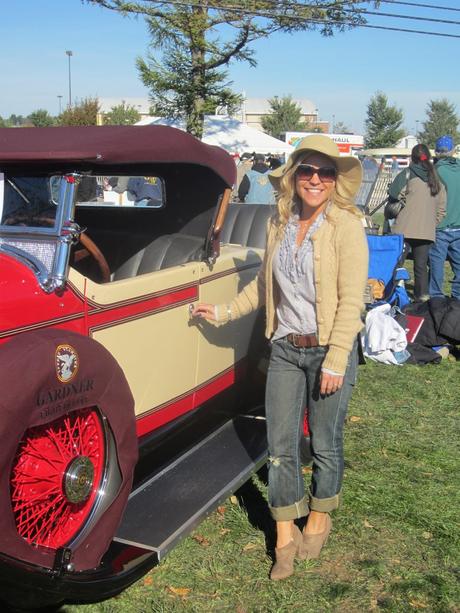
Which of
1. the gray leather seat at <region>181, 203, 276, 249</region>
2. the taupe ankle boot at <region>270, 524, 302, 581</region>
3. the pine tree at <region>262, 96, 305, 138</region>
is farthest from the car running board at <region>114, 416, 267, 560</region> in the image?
the pine tree at <region>262, 96, 305, 138</region>

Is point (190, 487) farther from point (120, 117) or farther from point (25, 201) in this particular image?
point (120, 117)

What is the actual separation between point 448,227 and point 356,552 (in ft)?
18.0

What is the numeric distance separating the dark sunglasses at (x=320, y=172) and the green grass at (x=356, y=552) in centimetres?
→ 180

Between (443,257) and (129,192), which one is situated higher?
(129,192)

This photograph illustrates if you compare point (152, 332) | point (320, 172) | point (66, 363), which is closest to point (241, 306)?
point (152, 332)

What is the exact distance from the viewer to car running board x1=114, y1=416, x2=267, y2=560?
2.79 m

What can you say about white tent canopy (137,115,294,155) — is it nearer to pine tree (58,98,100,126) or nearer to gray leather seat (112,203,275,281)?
gray leather seat (112,203,275,281)

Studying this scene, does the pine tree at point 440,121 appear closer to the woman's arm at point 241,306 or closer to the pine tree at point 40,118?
the pine tree at point 40,118

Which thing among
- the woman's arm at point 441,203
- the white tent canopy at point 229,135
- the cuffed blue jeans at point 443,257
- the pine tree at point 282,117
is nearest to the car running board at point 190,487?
the woman's arm at point 441,203

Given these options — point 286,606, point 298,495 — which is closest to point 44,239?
point 298,495

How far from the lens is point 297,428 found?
3135 millimetres

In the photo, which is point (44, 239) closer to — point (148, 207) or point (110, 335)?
point (110, 335)

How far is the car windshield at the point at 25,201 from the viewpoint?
9.55 ft

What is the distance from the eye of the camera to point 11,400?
213 centimetres
